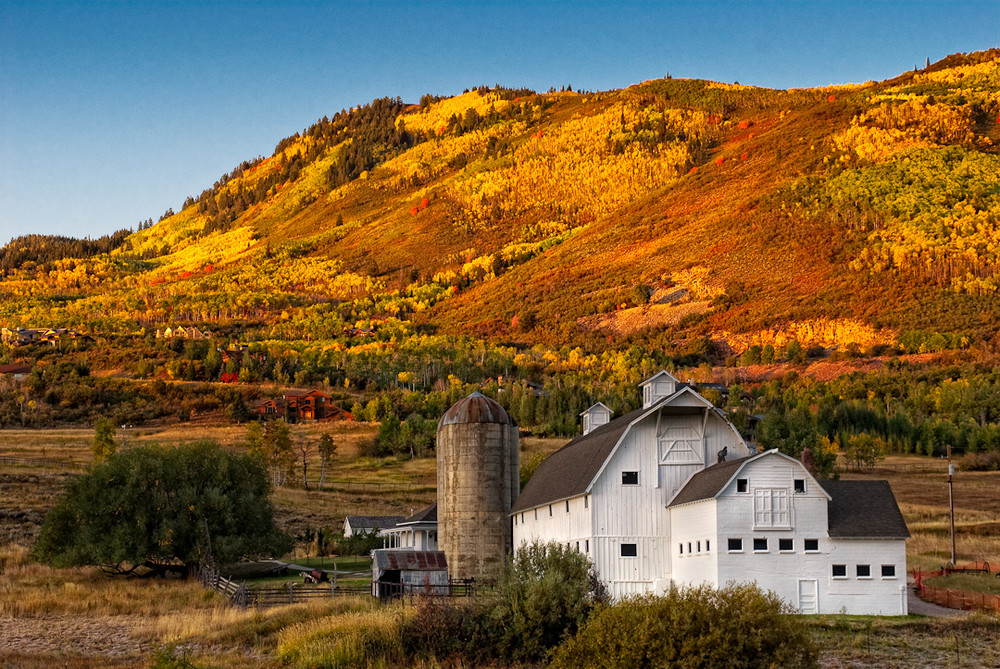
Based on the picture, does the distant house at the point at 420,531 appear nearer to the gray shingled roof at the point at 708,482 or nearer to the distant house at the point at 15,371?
the gray shingled roof at the point at 708,482

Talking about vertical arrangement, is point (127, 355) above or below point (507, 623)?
above

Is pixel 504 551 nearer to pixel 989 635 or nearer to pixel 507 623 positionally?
pixel 507 623

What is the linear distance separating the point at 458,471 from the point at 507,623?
17172mm

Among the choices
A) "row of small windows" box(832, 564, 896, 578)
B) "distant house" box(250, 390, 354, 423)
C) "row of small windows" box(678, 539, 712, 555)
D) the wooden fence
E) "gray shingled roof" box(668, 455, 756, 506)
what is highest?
"distant house" box(250, 390, 354, 423)

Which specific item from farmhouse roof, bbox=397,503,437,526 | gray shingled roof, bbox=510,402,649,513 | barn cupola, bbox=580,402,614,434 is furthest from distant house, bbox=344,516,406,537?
gray shingled roof, bbox=510,402,649,513

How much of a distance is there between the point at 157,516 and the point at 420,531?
44.9 feet

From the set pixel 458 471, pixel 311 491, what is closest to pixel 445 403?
pixel 311 491

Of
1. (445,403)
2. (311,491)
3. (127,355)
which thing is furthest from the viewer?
(127,355)

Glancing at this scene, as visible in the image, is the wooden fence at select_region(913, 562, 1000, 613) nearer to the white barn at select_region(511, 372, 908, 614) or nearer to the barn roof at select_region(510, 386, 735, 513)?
the white barn at select_region(511, 372, 908, 614)

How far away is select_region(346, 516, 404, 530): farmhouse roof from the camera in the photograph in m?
70.3

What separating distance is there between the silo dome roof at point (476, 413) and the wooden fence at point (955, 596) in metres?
18.5

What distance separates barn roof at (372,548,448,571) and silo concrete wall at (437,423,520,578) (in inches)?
104

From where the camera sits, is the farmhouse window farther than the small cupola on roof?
No

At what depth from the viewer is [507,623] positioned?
33344mm
